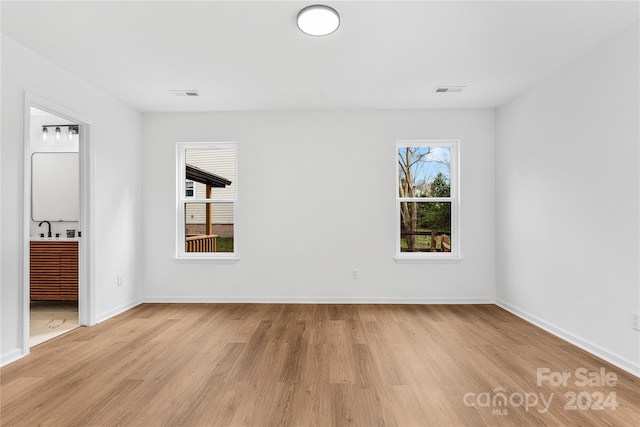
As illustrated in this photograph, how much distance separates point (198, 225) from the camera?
4883mm

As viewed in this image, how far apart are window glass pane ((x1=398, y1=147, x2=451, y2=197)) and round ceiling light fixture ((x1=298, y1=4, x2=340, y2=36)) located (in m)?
2.51

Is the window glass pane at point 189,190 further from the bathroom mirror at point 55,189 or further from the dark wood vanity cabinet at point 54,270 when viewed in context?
the bathroom mirror at point 55,189

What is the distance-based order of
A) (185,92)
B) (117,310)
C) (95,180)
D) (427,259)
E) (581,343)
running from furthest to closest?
(427,259) < (117,310) < (185,92) < (95,180) < (581,343)

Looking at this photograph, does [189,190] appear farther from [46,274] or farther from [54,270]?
[46,274]

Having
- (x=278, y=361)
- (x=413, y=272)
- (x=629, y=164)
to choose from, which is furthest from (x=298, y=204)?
(x=629, y=164)

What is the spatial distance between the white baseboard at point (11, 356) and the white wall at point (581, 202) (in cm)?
484

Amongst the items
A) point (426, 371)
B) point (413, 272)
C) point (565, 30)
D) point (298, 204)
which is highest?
point (565, 30)

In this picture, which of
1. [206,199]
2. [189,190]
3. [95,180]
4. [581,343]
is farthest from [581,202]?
[95,180]

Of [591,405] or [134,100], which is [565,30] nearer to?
[591,405]

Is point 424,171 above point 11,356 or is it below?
above

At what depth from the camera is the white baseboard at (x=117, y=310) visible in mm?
3829

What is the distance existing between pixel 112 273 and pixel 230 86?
2654mm

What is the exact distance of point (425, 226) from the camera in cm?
475

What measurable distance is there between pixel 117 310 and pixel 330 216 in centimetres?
293
